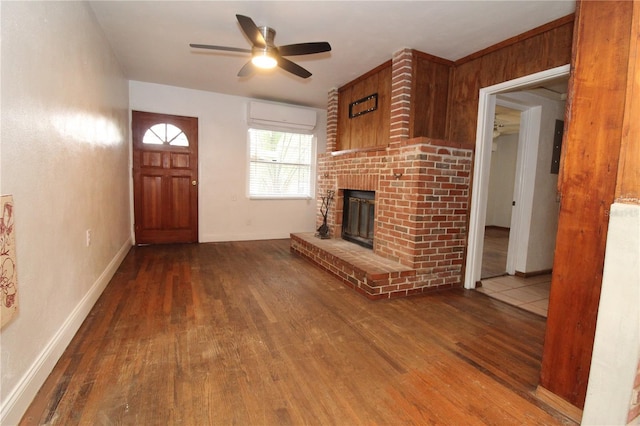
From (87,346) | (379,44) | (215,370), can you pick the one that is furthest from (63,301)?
(379,44)

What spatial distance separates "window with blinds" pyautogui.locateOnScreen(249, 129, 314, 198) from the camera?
541cm

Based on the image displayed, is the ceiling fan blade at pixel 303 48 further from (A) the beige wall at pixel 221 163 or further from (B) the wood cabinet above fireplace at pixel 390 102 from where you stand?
(A) the beige wall at pixel 221 163

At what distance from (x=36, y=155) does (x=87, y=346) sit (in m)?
1.19

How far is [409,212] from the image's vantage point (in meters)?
3.11

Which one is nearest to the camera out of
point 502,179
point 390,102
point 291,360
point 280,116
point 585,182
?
point 585,182

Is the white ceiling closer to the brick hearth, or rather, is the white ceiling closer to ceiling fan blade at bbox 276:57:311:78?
ceiling fan blade at bbox 276:57:311:78

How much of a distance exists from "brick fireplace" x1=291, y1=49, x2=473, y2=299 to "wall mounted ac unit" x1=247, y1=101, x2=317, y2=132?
7.15 ft

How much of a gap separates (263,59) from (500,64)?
230cm

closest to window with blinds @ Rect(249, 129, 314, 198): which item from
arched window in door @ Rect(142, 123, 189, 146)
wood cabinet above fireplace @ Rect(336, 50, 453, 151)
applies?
arched window in door @ Rect(142, 123, 189, 146)

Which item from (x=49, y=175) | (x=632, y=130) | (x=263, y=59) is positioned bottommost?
(x=49, y=175)

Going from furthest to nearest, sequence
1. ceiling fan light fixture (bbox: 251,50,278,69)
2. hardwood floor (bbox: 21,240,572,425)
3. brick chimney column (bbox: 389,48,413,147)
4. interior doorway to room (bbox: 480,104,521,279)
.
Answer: interior doorway to room (bbox: 480,104,521,279)
brick chimney column (bbox: 389,48,413,147)
ceiling fan light fixture (bbox: 251,50,278,69)
hardwood floor (bbox: 21,240,572,425)

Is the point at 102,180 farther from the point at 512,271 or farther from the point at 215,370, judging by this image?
the point at 512,271

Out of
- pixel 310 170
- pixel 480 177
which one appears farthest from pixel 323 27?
pixel 310 170

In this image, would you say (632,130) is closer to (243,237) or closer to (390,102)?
(390,102)
